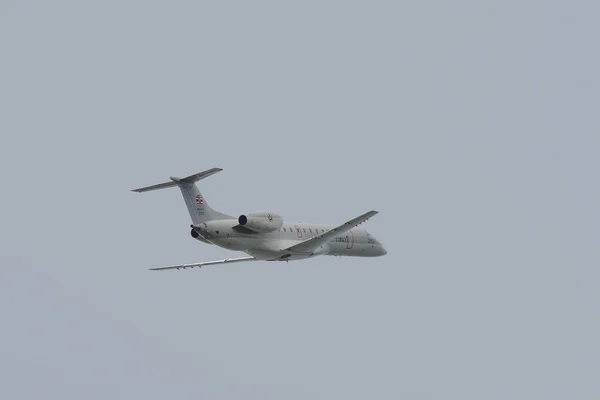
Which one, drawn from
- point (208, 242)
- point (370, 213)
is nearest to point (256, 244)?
point (208, 242)

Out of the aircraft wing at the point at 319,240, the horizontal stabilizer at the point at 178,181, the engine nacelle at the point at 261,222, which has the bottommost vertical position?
the aircraft wing at the point at 319,240

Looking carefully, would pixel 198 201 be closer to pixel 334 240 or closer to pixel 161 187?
pixel 161 187

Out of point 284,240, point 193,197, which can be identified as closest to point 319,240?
point 284,240

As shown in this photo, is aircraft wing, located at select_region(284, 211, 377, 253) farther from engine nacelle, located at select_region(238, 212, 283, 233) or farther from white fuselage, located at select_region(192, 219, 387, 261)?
engine nacelle, located at select_region(238, 212, 283, 233)

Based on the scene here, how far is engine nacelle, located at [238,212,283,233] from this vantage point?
74.7 m

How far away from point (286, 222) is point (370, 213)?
812cm

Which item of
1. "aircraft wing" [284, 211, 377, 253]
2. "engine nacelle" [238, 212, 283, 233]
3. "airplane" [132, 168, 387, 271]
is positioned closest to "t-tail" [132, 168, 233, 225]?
"airplane" [132, 168, 387, 271]

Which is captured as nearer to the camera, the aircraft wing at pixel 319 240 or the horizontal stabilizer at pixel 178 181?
the horizontal stabilizer at pixel 178 181

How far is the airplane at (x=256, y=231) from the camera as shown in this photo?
74000mm

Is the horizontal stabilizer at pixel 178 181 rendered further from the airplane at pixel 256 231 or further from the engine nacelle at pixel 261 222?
the engine nacelle at pixel 261 222

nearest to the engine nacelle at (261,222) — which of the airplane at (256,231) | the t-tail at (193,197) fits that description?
the airplane at (256,231)

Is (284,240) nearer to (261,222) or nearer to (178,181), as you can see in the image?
(261,222)

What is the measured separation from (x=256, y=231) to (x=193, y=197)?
163 inches

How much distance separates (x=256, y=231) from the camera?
7550 cm
